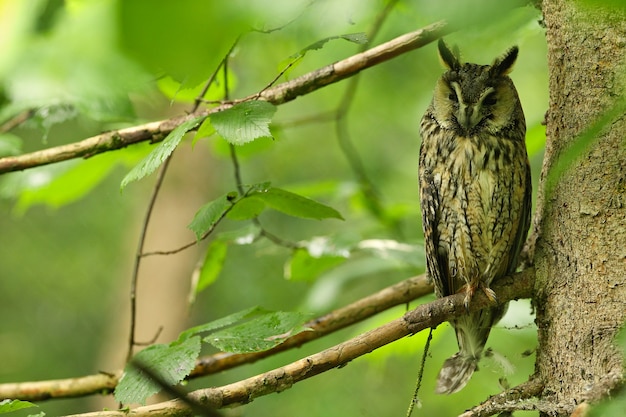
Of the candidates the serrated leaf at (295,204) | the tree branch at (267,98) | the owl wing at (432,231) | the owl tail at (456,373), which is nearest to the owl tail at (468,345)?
the owl tail at (456,373)

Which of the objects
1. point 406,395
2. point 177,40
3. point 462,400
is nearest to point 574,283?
point 177,40

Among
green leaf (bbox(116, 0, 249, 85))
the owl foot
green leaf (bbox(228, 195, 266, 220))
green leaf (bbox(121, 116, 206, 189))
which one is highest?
green leaf (bbox(121, 116, 206, 189))

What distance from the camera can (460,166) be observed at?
87.6 inches

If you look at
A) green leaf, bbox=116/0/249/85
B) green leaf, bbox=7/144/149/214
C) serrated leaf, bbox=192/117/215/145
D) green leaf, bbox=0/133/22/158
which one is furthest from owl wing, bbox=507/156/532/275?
green leaf, bbox=116/0/249/85

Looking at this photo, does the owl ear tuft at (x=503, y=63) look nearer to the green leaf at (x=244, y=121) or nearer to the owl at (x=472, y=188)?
the owl at (x=472, y=188)

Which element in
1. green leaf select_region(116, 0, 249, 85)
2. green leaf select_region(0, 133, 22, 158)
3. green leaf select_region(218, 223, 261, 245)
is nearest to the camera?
green leaf select_region(116, 0, 249, 85)

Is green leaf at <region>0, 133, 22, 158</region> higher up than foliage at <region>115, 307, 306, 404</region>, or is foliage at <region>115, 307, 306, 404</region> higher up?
green leaf at <region>0, 133, 22, 158</region>

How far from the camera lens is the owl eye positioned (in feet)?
7.14

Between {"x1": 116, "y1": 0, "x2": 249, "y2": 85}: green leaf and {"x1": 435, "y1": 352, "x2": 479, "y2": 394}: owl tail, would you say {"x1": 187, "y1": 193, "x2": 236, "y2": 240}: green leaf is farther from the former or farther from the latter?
{"x1": 116, "y1": 0, "x2": 249, "y2": 85}: green leaf

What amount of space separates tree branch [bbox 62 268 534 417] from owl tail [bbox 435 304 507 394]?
1.80ft

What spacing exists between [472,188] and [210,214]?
0.90 metres

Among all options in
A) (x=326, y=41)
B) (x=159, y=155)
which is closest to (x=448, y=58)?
(x=326, y=41)

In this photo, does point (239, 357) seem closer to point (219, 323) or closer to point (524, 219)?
point (219, 323)

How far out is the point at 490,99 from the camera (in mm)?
2184
